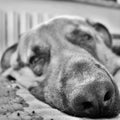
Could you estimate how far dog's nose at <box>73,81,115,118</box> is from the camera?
1395 mm

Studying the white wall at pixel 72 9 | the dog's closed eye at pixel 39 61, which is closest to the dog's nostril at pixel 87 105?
the dog's closed eye at pixel 39 61

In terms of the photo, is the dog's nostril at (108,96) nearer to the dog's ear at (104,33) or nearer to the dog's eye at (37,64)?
the dog's eye at (37,64)

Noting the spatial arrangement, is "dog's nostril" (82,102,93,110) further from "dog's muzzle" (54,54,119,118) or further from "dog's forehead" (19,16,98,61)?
"dog's forehead" (19,16,98,61)

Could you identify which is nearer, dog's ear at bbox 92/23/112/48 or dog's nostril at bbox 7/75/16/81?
dog's nostril at bbox 7/75/16/81

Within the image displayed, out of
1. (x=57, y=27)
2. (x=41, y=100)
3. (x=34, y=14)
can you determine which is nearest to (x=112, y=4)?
(x=34, y=14)

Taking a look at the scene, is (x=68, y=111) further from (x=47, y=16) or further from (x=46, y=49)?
(x=47, y=16)

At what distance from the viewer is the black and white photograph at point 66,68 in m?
1.42

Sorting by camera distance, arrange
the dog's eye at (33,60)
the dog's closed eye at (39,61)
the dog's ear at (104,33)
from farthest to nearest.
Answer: the dog's ear at (104,33) < the dog's eye at (33,60) < the dog's closed eye at (39,61)

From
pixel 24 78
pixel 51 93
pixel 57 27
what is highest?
pixel 57 27

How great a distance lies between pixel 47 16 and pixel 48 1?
0.67 ft

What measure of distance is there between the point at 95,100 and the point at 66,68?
330 millimetres

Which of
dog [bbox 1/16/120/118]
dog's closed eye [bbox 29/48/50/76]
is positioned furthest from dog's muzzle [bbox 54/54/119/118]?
dog's closed eye [bbox 29/48/50/76]

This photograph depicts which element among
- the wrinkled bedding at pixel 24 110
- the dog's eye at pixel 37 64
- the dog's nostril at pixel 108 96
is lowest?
the dog's eye at pixel 37 64

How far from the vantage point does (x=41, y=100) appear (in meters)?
1.82
